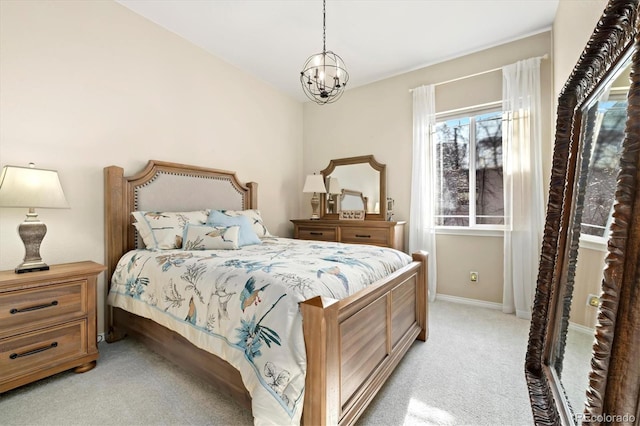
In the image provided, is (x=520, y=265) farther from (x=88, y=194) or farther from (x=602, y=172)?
(x=88, y=194)

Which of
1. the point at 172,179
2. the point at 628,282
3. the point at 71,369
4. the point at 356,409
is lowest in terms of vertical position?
the point at 71,369

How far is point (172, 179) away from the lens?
2848 mm

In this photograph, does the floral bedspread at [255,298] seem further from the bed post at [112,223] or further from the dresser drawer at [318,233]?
the dresser drawer at [318,233]

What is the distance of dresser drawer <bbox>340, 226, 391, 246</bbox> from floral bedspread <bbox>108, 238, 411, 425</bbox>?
1.17 meters

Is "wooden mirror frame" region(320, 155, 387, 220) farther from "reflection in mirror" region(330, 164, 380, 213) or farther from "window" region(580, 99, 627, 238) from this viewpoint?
"window" region(580, 99, 627, 238)

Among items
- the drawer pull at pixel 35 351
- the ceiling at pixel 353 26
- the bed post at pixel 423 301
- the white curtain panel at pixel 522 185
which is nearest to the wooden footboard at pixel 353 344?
the bed post at pixel 423 301

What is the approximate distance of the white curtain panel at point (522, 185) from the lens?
9.31 ft

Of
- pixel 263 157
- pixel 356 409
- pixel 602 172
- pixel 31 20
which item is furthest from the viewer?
pixel 263 157

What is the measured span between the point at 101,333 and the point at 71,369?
51cm

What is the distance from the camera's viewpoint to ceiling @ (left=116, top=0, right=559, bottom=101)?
2562 mm

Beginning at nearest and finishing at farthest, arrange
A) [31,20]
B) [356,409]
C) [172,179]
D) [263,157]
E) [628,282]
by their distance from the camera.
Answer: [628,282] → [356,409] → [31,20] → [172,179] → [263,157]

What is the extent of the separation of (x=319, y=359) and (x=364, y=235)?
8.22 ft

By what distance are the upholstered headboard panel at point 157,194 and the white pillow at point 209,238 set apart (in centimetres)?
55

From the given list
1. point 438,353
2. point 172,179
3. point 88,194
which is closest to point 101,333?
point 88,194
